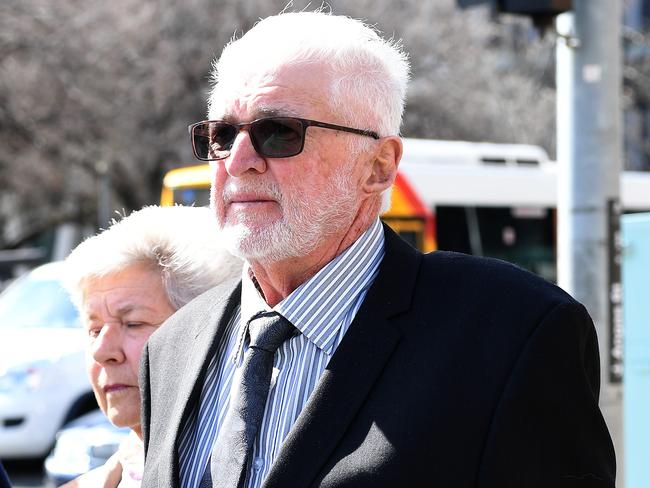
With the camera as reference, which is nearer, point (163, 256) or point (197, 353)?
point (197, 353)

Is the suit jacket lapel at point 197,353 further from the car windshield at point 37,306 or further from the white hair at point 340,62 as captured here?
the car windshield at point 37,306

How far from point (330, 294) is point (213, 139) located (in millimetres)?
419

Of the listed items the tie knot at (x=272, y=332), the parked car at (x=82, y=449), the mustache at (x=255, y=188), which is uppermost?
the mustache at (x=255, y=188)

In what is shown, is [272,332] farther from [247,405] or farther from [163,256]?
[163,256]

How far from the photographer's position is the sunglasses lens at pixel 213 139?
2021 mm

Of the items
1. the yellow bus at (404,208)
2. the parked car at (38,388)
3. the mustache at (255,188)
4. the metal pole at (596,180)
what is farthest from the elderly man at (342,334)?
the yellow bus at (404,208)

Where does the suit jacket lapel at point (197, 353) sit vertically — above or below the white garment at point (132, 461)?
above

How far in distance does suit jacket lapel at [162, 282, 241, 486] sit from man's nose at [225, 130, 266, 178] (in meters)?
0.35

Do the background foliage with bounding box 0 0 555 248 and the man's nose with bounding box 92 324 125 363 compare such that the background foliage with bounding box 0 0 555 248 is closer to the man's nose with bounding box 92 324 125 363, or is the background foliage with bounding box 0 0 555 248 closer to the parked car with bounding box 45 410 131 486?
the parked car with bounding box 45 410 131 486

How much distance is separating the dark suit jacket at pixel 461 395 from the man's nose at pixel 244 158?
1.16 feet

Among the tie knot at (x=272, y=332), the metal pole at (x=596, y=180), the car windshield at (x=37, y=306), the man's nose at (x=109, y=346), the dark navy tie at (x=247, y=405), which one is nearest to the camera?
the dark navy tie at (x=247, y=405)

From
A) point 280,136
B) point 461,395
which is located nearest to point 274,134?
point 280,136

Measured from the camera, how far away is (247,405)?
1.88m

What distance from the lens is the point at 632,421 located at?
15.4ft
